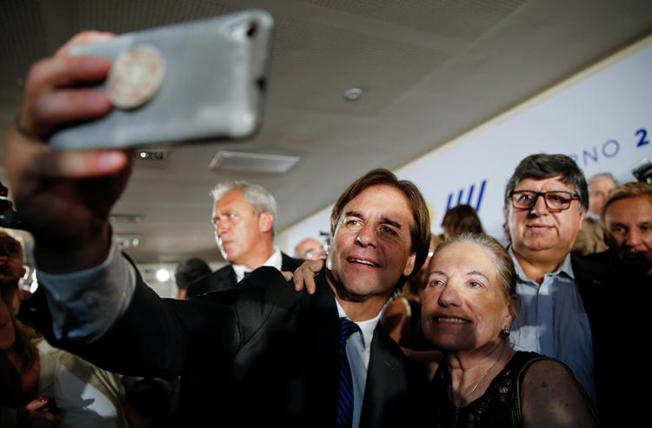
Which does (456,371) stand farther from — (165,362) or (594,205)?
(594,205)

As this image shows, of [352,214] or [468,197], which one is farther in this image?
[468,197]

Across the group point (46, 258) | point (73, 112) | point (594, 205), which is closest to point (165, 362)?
point (46, 258)

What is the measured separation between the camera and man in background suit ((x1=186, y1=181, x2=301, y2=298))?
297 cm

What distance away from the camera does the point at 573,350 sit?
1.71 metres

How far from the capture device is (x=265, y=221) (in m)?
3.17

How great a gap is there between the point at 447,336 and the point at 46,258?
1285mm

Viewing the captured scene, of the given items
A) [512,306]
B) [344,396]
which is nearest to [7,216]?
[344,396]

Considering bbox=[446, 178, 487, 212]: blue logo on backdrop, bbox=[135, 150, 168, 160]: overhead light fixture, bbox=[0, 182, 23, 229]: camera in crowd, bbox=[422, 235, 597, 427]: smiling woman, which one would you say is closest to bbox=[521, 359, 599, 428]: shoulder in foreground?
bbox=[422, 235, 597, 427]: smiling woman

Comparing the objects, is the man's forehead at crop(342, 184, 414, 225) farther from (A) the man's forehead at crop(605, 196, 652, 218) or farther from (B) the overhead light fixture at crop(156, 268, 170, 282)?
(B) the overhead light fixture at crop(156, 268, 170, 282)

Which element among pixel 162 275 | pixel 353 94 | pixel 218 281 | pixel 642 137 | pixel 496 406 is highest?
pixel 353 94

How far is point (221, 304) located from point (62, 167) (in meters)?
0.77

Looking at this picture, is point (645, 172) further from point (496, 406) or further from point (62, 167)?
point (62, 167)

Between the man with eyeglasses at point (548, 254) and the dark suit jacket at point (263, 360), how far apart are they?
744 mm

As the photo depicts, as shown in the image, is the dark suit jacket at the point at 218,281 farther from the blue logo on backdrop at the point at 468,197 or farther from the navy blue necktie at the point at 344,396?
the blue logo on backdrop at the point at 468,197
